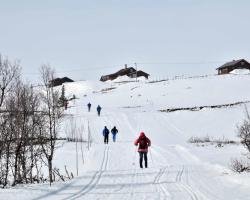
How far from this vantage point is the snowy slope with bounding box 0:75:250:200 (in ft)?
39.9

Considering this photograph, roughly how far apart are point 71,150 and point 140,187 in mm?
20525

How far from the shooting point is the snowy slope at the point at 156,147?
12172 millimetres

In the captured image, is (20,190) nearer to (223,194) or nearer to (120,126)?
(223,194)

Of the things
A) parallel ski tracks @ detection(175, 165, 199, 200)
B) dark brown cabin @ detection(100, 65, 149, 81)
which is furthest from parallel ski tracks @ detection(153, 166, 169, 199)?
dark brown cabin @ detection(100, 65, 149, 81)

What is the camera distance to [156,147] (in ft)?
99.7

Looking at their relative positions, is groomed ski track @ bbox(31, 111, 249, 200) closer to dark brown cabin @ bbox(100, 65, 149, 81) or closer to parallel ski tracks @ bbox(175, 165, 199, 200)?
parallel ski tracks @ bbox(175, 165, 199, 200)

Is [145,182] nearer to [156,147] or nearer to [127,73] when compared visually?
[156,147]

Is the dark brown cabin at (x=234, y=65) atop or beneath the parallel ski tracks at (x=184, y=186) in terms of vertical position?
atop

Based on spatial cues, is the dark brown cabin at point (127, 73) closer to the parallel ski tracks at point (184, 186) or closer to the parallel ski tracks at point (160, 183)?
the parallel ski tracks at point (160, 183)

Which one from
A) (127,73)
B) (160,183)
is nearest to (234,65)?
(127,73)

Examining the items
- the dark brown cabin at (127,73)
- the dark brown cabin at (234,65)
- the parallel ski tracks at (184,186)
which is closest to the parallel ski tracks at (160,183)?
the parallel ski tracks at (184,186)

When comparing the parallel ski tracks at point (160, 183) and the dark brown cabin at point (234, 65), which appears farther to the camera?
the dark brown cabin at point (234, 65)

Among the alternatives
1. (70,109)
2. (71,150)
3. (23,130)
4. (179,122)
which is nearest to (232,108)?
(179,122)

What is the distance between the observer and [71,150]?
108 ft
